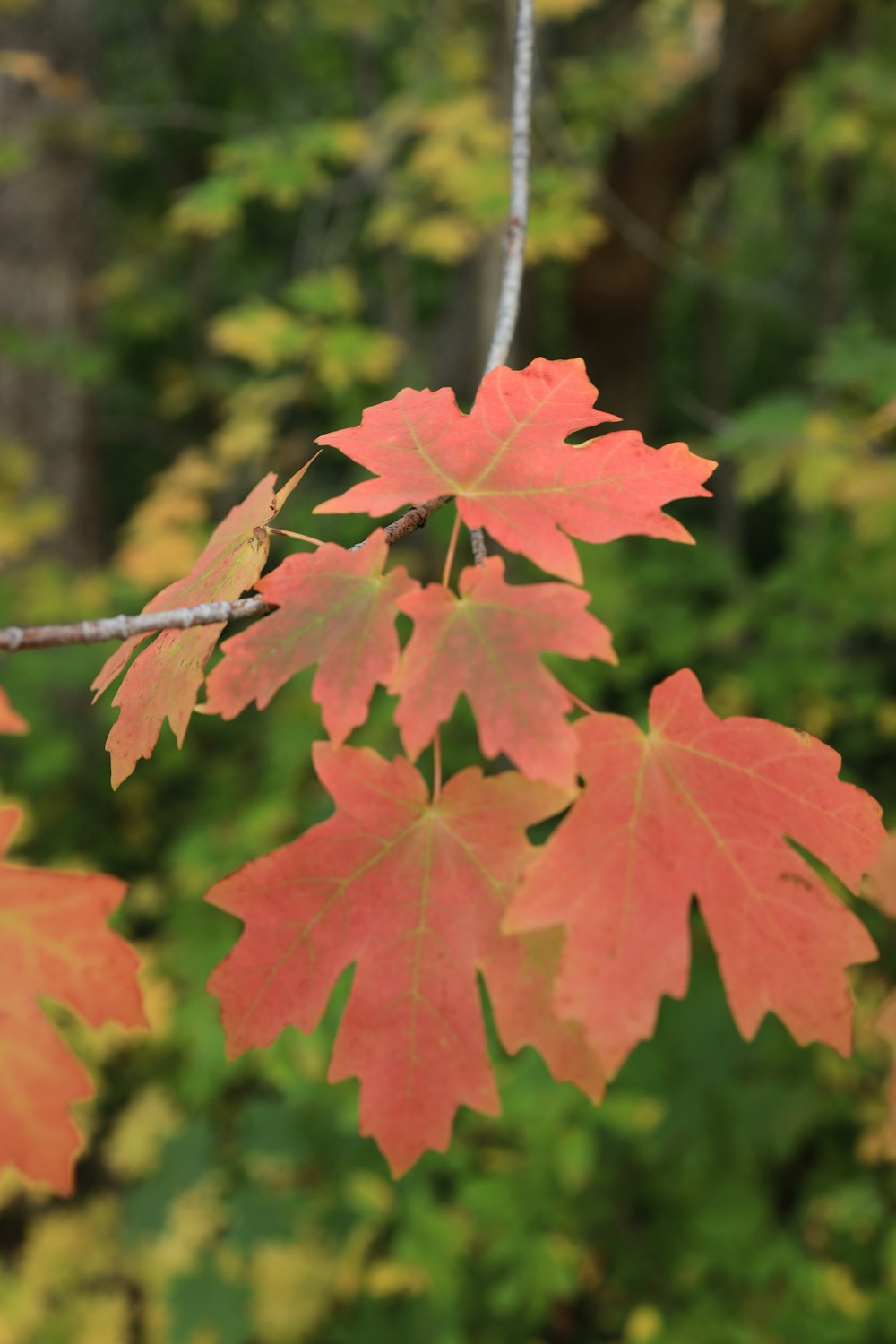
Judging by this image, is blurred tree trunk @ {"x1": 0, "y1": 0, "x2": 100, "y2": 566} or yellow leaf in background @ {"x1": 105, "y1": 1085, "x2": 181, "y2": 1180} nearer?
yellow leaf in background @ {"x1": 105, "y1": 1085, "x2": 181, "y2": 1180}

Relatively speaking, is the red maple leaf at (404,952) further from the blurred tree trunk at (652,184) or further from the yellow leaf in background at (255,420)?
the blurred tree trunk at (652,184)

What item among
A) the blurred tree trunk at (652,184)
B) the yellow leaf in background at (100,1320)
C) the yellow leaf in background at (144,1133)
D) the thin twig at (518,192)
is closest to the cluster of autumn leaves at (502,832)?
Answer: the thin twig at (518,192)

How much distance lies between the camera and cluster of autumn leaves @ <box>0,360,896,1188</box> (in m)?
0.74

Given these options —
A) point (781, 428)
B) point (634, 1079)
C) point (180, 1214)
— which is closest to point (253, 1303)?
point (180, 1214)

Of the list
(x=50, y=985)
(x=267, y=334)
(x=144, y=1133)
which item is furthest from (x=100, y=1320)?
(x=267, y=334)

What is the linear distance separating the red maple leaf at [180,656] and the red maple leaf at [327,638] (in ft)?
0.16

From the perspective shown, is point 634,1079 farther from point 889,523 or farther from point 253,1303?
point 889,523

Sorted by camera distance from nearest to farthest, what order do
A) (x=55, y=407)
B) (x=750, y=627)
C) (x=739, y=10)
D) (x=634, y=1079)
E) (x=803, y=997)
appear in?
(x=803, y=997)
(x=634, y=1079)
(x=750, y=627)
(x=739, y=10)
(x=55, y=407)

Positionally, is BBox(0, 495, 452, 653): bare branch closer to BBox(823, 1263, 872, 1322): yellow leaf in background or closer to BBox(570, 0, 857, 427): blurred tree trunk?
BBox(823, 1263, 872, 1322): yellow leaf in background

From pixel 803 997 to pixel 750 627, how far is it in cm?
344

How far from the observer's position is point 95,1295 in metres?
3.62

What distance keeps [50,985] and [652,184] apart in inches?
236

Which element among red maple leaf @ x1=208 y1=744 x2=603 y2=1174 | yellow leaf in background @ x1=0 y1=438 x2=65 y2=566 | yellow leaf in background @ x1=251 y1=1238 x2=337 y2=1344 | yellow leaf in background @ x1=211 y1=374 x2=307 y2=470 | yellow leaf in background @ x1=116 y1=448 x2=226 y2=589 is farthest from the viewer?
yellow leaf in background @ x1=0 y1=438 x2=65 y2=566

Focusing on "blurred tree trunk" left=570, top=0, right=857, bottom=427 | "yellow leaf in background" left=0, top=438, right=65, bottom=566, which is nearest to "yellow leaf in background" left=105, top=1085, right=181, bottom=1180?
"yellow leaf in background" left=0, top=438, right=65, bottom=566
